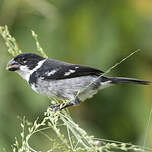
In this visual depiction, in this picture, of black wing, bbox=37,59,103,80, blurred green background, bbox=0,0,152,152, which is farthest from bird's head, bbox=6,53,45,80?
blurred green background, bbox=0,0,152,152

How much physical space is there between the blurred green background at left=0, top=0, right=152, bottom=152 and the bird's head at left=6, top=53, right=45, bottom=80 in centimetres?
→ 62

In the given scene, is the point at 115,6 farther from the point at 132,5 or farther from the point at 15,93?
the point at 15,93

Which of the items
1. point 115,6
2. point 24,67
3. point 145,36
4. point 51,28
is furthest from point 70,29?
point 24,67

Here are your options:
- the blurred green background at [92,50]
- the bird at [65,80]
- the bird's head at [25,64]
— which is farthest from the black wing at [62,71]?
the blurred green background at [92,50]

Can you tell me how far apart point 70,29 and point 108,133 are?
1208 millimetres

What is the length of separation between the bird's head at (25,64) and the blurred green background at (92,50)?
0.62 meters

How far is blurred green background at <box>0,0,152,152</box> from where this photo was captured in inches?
154

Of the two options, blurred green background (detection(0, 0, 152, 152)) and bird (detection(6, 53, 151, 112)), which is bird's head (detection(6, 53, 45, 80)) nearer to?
bird (detection(6, 53, 151, 112))

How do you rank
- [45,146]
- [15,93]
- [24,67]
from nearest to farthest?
1. [24,67]
2. [45,146]
3. [15,93]

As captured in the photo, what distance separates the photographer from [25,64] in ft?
10.6

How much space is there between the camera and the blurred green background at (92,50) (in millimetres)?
3922

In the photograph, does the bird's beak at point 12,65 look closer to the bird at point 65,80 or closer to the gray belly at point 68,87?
the bird at point 65,80

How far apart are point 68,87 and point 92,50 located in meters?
1.06

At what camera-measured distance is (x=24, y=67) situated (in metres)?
3.24
